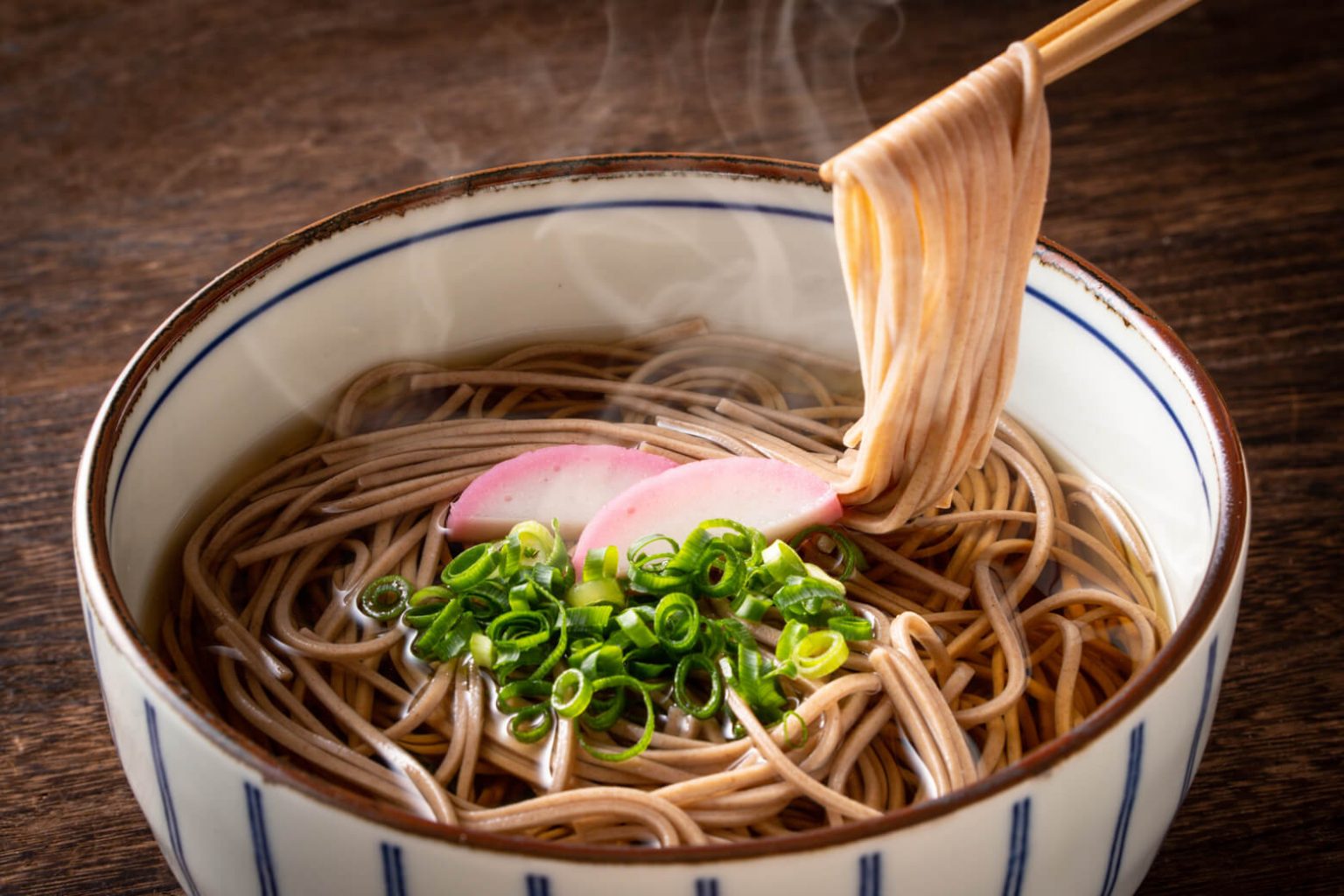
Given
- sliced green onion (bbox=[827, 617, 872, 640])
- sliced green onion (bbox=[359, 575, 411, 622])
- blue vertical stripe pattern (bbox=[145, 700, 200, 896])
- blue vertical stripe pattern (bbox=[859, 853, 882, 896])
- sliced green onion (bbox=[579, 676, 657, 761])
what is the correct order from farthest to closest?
1. sliced green onion (bbox=[359, 575, 411, 622])
2. sliced green onion (bbox=[827, 617, 872, 640])
3. sliced green onion (bbox=[579, 676, 657, 761])
4. blue vertical stripe pattern (bbox=[145, 700, 200, 896])
5. blue vertical stripe pattern (bbox=[859, 853, 882, 896])

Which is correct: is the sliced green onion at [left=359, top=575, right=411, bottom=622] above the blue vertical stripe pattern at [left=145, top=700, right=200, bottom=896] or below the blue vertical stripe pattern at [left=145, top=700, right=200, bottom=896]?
above

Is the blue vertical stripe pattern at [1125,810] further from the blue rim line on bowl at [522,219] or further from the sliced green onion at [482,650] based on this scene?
the sliced green onion at [482,650]

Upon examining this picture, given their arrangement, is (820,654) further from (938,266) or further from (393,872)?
(393,872)

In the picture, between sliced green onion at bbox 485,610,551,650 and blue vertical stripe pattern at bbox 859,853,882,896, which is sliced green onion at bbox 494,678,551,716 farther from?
blue vertical stripe pattern at bbox 859,853,882,896

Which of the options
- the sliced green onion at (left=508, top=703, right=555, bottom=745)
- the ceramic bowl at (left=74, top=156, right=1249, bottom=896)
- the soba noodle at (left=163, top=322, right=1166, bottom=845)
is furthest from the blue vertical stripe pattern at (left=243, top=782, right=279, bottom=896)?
the sliced green onion at (left=508, top=703, right=555, bottom=745)

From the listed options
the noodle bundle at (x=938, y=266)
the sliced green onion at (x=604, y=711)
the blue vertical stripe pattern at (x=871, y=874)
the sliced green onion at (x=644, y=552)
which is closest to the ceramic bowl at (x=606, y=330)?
the blue vertical stripe pattern at (x=871, y=874)

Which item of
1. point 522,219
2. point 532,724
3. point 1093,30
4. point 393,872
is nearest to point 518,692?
point 532,724
